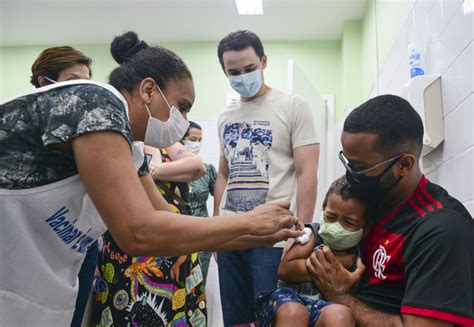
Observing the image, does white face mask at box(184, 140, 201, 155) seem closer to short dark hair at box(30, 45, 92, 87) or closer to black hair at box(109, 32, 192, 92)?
short dark hair at box(30, 45, 92, 87)

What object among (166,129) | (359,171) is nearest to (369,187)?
(359,171)

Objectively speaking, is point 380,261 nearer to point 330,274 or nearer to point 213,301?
point 330,274

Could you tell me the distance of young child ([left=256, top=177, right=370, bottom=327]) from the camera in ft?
4.31

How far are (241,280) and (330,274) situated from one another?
474 millimetres

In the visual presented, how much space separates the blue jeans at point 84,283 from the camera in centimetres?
163

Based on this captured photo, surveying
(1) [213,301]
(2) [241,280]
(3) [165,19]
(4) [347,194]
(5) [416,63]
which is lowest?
(1) [213,301]

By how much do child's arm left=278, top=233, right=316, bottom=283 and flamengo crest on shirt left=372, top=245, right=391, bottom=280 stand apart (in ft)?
A: 0.69

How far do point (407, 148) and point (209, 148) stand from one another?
2.98 m

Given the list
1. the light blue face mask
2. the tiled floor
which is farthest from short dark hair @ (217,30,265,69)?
the tiled floor

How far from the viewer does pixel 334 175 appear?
404 centimetres

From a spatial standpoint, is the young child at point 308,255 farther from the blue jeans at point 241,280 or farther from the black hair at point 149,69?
the black hair at point 149,69

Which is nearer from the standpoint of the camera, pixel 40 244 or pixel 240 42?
pixel 40 244

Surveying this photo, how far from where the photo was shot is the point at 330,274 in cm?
138

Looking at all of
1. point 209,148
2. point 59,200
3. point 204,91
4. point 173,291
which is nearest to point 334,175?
point 209,148
